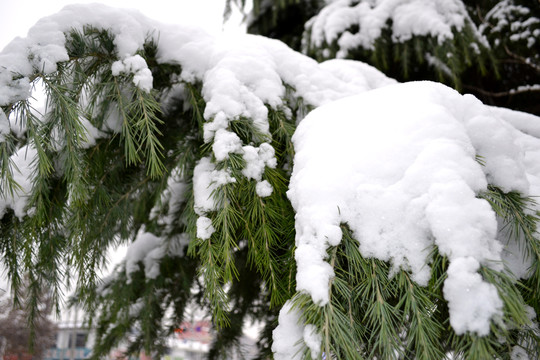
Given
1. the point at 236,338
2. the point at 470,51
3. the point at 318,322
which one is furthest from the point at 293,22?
the point at 318,322

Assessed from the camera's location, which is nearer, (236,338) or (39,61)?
(39,61)

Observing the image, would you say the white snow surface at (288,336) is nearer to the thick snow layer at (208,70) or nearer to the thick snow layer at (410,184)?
the thick snow layer at (410,184)

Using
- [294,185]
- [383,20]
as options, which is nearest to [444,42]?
[383,20]

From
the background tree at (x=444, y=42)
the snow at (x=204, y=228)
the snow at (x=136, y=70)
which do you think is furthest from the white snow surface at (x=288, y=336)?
the background tree at (x=444, y=42)

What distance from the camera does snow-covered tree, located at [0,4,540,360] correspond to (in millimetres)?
616

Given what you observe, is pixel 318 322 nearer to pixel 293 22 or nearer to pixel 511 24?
pixel 511 24

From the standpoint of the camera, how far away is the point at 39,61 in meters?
0.82

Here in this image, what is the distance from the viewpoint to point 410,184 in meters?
0.70

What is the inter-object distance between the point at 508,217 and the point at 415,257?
0.26m

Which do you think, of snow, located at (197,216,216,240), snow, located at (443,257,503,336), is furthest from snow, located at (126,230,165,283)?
snow, located at (443,257,503,336)

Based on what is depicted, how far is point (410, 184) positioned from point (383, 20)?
164 centimetres

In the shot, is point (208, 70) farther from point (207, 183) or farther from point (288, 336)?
point (288, 336)

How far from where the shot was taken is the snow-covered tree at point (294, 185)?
62 centimetres

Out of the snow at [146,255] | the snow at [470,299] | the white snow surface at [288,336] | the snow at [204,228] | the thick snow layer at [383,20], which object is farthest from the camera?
the thick snow layer at [383,20]
